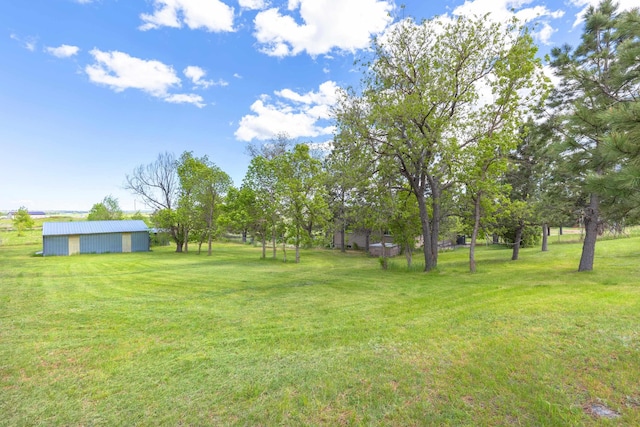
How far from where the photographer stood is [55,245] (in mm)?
25422

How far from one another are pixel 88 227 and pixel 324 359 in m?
33.3

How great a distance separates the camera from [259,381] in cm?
359

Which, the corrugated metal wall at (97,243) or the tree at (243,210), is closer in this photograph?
the tree at (243,210)

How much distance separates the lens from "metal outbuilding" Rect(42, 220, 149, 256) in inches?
1004

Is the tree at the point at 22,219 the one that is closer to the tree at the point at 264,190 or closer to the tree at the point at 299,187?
the tree at the point at 264,190

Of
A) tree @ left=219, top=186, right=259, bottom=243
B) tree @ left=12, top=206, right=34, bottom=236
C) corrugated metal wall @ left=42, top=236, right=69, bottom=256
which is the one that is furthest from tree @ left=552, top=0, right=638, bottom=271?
tree @ left=12, top=206, right=34, bottom=236

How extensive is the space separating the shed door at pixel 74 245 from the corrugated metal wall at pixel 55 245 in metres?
0.23

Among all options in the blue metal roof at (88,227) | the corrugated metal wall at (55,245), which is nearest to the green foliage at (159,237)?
the blue metal roof at (88,227)

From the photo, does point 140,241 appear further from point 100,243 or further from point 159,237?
point 100,243

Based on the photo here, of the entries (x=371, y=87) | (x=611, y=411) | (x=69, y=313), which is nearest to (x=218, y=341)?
(x=69, y=313)

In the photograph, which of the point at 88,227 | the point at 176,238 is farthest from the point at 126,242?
the point at 176,238

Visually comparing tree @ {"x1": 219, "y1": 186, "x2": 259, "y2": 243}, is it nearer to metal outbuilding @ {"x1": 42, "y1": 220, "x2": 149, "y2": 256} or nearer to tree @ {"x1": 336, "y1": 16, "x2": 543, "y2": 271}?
tree @ {"x1": 336, "y1": 16, "x2": 543, "y2": 271}

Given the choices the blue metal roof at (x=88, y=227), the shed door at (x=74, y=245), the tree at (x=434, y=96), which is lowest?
the shed door at (x=74, y=245)

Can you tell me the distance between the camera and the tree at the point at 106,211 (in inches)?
1586
